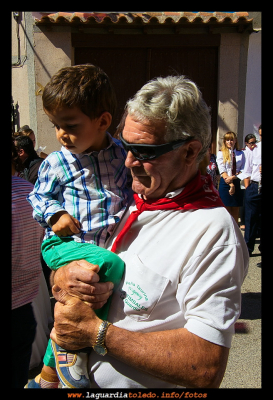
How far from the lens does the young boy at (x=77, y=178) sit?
5.76ft

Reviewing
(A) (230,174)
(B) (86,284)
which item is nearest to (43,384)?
(B) (86,284)

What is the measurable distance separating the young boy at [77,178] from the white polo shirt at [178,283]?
0.26 meters

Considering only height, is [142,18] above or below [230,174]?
above

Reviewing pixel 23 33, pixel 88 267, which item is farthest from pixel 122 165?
pixel 23 33

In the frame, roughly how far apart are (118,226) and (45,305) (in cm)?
280

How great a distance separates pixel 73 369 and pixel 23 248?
90 centimetres

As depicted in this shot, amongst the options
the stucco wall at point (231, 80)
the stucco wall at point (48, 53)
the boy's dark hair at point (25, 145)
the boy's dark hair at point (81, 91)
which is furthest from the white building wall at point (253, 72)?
the boy's dark hair at point (81, 91)

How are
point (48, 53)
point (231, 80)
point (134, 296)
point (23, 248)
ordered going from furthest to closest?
1. point (231, 80)
2. point (48, 53)
3. point (23, 248)
4. point (134, 296)

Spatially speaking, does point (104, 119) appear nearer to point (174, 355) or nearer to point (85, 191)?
point (85, 191)

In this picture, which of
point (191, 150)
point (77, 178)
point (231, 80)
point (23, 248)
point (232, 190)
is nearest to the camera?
point (191, 150)

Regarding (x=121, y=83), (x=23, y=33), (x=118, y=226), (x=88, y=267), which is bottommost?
(x=88, y=267)

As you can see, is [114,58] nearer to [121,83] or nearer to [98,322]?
[121,83]

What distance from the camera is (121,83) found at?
904 centimetres

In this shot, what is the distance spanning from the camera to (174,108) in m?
1.52
